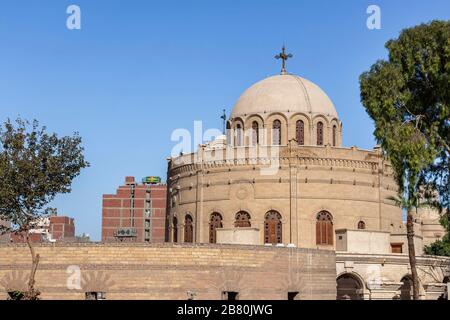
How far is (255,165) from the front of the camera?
139 ft

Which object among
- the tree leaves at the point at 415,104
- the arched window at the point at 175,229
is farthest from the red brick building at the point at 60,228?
the tree leaves at the point at 415,104

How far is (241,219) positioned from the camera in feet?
140

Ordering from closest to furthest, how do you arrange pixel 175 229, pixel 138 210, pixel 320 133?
pixel 175 229, pixel 320 133, pixel 138 210

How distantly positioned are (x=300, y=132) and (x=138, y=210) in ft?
193

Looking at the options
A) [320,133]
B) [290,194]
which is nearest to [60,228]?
[320,133]

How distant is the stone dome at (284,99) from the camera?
47.0m

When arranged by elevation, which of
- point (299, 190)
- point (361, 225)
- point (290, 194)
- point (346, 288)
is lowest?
point (346, 288)

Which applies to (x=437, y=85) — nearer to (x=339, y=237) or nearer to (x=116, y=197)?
→ (x=339, y=237)

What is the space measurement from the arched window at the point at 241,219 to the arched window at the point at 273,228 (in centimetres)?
122

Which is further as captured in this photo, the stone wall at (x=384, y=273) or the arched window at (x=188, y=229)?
the arched window at (x=188, y=229)

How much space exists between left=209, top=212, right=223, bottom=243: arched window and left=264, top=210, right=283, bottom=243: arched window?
10.1 ft

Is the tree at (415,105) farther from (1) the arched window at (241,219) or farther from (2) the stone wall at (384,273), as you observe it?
(1) the arched window at (241,219)

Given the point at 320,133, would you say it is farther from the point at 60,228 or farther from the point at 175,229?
the point at 60,228
